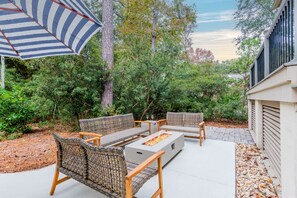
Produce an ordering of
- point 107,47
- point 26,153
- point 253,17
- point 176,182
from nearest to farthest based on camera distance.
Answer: point 176,182 → point 26,153 → point 107,47 → point 253,17

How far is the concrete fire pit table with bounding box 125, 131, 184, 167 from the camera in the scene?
308 cm

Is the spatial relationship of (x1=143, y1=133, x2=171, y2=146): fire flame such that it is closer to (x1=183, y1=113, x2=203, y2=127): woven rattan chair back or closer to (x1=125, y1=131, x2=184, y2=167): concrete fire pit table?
(x1=125, y1=131, x2=184, y2=167): concrete fire pit table

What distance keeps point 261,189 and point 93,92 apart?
4955mm

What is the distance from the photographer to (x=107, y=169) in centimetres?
184

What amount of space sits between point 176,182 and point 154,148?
69 cm

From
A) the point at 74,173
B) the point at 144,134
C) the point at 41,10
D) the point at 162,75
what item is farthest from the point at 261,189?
the point at 162,75

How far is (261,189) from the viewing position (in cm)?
253

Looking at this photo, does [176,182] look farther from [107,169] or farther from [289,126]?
[289,126]

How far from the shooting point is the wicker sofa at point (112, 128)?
12.4ft

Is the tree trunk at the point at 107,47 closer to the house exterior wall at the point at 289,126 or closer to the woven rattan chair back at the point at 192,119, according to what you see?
the woven rattan chair back at the point at 192,119

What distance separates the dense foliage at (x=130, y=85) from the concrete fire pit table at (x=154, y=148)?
241cm

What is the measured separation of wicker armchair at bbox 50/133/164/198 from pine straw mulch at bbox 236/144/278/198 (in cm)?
142

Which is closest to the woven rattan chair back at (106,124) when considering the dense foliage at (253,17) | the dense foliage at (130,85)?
the dense foliage at (130,85)

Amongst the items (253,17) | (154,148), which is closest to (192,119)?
(154,148)
